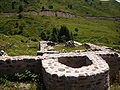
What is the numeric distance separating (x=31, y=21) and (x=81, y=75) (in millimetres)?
91169

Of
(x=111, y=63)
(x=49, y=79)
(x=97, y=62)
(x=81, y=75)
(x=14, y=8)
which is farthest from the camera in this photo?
(x=14, y=8)

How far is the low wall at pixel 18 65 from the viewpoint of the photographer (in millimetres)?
11664

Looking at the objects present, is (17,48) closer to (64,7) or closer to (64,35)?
(64,35)

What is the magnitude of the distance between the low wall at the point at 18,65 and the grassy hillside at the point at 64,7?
118m

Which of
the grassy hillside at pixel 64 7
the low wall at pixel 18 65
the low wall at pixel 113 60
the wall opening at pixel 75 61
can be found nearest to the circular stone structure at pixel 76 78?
the low wall at pixel 18 65

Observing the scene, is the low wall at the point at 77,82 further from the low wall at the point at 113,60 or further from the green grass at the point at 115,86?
the low wall at the point at 113,60

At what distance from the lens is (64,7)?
148125 mm

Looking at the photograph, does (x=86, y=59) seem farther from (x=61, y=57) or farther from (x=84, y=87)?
(x=84, y=87)

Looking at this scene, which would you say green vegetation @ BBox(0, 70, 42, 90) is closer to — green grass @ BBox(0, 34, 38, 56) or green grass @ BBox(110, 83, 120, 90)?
green grass @ BBox(110, 83, 120, 90)

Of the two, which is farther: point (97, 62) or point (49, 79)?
point (97, 62)

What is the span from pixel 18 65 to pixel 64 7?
14073 centimetres

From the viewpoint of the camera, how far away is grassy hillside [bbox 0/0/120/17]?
128m

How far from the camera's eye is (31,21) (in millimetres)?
96938

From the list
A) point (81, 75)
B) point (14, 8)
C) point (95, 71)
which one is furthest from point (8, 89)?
point (14, 8)
